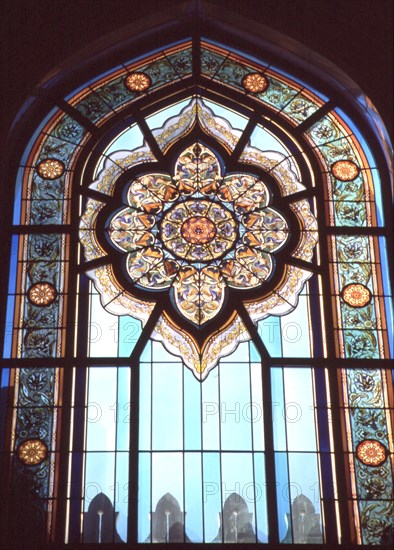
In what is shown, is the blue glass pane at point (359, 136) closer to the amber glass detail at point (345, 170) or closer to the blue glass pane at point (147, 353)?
the amber glass detail at point (345, 170)

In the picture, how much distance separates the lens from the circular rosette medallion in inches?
448

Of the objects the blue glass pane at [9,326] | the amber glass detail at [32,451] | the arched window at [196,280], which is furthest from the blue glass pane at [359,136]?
the amber glass detail at [32,451]

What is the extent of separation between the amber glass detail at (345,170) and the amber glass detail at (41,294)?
3061 mm

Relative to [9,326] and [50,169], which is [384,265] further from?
[9,326]

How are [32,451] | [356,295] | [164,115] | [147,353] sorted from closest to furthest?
1. [32,451]
2. [147,353]
3. [356,295]
4. [164,115]

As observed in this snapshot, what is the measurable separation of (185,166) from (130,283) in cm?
144

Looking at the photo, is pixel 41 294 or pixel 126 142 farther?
pixel 126 142

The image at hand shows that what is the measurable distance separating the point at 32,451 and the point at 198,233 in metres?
2.67

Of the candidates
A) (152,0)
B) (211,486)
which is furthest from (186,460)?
(152,0)

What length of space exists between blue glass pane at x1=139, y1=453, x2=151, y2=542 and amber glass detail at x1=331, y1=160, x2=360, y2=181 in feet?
11.5

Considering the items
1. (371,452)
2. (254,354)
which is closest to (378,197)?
(254,354)

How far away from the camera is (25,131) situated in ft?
39.4

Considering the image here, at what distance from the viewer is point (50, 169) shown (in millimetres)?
11836

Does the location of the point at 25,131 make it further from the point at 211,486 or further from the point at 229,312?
the point at 211,486
